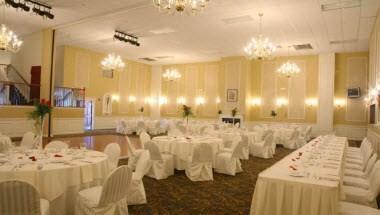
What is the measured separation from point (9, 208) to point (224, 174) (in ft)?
15.7

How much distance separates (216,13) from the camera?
9312 mm

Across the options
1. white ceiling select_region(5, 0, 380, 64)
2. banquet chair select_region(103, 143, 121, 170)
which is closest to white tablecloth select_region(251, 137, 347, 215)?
banquet chair select_region(103, 143, 121, 170)

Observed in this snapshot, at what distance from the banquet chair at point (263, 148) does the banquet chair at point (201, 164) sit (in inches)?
139

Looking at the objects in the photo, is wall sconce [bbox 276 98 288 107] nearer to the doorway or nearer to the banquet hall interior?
the banquet hall interior

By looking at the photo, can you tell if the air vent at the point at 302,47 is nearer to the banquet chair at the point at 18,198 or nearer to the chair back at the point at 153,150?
the chair back at the point at 153,150

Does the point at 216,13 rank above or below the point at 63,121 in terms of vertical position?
above

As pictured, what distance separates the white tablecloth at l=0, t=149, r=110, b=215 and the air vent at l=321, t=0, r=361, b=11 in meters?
7.80

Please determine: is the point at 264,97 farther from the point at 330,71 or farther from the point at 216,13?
the point at 216,13

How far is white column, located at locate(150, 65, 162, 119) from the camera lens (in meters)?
21.0

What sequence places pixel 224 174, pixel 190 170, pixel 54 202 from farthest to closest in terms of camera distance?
1. pixel 224 174
2. pixel 190 170
3. pixel 54 202

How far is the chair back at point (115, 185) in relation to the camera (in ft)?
9.40

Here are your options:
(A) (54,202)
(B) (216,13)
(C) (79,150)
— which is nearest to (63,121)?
(B) (216,13)

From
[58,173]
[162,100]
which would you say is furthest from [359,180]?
[162,100]

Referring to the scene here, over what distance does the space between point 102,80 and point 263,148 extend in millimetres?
12080
